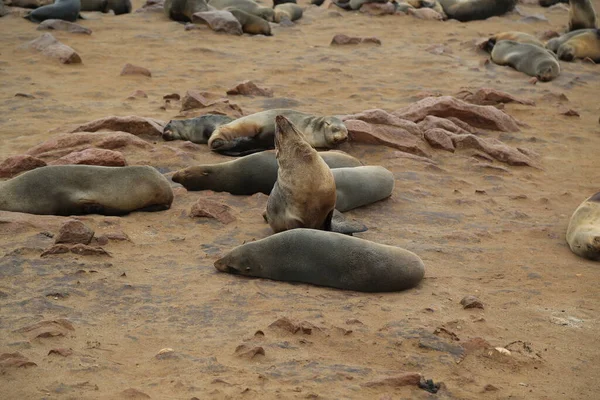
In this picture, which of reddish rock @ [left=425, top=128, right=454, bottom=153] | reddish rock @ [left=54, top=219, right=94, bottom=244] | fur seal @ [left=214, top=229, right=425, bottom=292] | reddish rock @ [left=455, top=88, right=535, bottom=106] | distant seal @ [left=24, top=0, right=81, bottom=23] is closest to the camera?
fur seal @ [left=214, top=229, right=425, bottom=292]

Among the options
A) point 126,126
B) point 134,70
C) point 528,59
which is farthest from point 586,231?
point 528,59

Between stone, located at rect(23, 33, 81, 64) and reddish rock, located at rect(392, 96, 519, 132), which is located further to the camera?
stone, located at rect(23, 33, 81, 64)

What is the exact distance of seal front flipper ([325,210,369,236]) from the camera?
5.89 m

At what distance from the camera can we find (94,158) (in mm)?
6973

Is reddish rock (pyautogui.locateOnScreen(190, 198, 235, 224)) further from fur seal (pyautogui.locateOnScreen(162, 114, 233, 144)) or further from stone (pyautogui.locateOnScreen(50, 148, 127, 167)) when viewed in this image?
fur seal (pyautogui.locateOnScreen(162, 114, 233, 144))

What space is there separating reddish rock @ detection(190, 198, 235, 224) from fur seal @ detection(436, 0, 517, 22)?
11385 millimetres

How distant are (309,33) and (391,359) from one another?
11093mm

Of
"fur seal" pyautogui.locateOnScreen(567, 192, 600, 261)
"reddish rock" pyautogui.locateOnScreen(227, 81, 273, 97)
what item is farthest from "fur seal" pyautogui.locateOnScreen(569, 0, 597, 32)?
"fur seal" pyautogui.locateOnScreen(567, 192, 600, 261)

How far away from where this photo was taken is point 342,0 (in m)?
17.1

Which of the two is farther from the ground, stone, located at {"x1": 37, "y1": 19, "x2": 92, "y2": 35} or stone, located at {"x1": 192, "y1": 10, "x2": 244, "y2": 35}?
stone, located at {"x1": 192, "y1": 10, "x2": 244, "y2": 35}

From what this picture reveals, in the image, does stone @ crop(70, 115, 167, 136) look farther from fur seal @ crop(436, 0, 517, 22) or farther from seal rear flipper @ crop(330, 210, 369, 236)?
fur seal @ crop(436, 0, 517, 22)

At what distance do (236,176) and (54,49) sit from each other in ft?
18.7

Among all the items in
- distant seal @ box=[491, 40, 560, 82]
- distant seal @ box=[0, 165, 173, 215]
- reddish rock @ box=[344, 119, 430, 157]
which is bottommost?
distant seal @ box=[491, 40, 560, 82]

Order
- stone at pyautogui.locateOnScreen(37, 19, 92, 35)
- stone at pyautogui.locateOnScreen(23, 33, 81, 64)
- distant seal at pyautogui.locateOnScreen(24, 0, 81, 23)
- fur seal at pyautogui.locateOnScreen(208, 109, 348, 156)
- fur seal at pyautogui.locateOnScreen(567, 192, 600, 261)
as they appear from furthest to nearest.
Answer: distant seal at pyautogui.locateOnScreen(24, 0, 81, 23)
stone at pyautogui.locateOnScreen(37, 19, 92, 35)
stone at pyautogui.locateOnScreen(23, 33, 81, 64)
fur seal at pyautogui.locateOnScreen(208, 109, 348, 156)
fur seal at pyautogui.locateOnScreen(567, 192, 600, 261)
